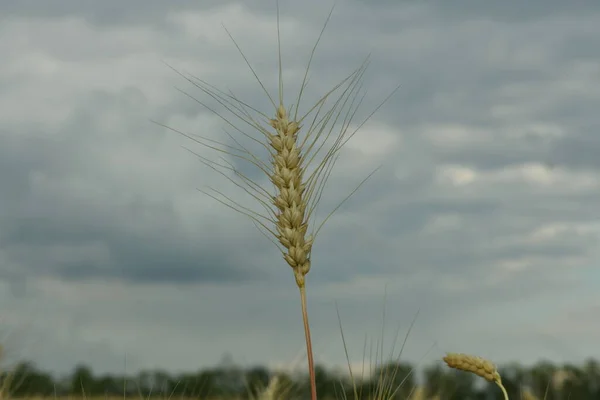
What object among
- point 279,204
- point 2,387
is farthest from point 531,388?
point 2,387

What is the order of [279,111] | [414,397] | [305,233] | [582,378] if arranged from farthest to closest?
[582,378] < [414,397] < [279,111] < [305,233]

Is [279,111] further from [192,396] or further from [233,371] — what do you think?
[192,396]

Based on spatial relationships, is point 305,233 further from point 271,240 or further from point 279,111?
point 279,111

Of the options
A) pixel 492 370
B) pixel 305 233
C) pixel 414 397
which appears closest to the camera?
pixel 492 370

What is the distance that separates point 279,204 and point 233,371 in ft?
4.61

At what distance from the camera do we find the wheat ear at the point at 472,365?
3.18 m

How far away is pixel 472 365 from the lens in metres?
3.20

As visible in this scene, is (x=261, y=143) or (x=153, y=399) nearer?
(x=261, y=143)

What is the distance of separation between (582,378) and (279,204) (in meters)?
18.9

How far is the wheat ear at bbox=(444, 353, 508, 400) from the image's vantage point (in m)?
3.18

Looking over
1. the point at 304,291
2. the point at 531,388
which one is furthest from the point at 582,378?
the point at 304,291

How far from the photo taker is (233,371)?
458 centimetres

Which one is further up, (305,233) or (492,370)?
(305,233)

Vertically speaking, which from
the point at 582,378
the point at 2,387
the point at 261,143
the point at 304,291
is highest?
the point at 261,143
